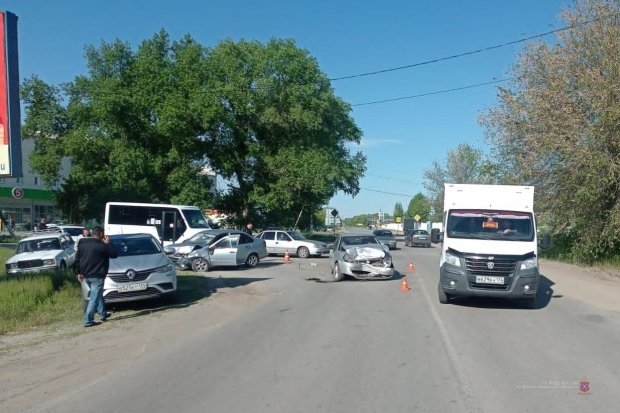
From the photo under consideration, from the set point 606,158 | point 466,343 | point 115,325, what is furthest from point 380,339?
point 606,158

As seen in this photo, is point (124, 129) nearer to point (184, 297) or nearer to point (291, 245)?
point (291, 245)

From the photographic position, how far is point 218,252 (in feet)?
78.0

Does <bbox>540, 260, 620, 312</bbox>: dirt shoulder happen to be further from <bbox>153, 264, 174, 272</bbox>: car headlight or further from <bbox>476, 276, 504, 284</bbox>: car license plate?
<bbox>153, 264, 174, 272</bbox>: car headlight

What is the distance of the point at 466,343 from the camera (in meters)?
9.53

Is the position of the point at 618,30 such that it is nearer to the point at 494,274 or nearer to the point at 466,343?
the point at 494,274

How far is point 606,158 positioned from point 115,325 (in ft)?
60.9

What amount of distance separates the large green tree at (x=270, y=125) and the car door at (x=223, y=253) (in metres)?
19.0

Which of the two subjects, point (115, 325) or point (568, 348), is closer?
point (568, 348)

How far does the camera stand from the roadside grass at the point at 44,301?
12039 mm

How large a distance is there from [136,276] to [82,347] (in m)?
3.64

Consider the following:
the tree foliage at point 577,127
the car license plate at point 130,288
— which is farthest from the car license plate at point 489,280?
the tree foliage at point 577,127

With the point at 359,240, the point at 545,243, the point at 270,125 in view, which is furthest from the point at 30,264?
the point at 270,125

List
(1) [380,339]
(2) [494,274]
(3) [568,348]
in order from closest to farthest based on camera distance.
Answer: (3) [568,348]
(1) [380,339]
(2) [494,274]

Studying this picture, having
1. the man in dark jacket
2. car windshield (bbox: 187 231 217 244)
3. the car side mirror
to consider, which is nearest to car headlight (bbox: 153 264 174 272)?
the man in dark jacket
